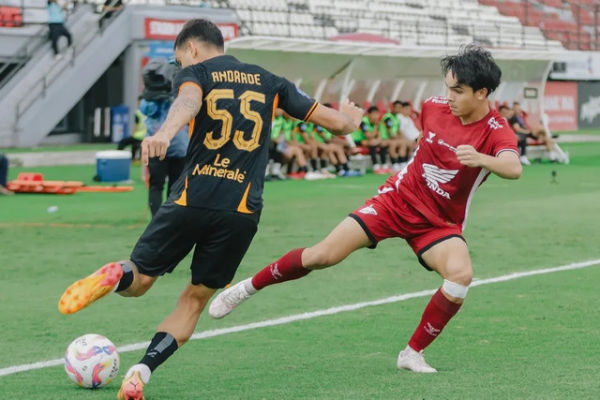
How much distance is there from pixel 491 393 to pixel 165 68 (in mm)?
7518

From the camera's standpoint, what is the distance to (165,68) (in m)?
12.1

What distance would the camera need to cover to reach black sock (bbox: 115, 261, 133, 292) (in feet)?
17.9

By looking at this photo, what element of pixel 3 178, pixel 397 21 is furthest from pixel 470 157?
pixel 397 21

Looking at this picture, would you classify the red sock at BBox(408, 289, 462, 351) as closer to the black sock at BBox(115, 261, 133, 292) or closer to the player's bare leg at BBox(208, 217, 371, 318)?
the player's bare leg at BBox(208, 217, 371, 318)

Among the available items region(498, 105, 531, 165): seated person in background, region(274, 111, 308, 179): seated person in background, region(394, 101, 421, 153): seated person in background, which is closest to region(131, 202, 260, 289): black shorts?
region(274, 111, 308, 179): seated person in background

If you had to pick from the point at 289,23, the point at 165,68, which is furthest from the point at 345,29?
the point at 165,68

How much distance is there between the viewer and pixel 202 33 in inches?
222

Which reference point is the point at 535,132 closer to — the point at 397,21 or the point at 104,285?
the point at 397,21

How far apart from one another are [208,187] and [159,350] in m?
0.84

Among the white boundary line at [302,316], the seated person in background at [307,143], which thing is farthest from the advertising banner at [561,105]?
the white boundary line at [302,316]

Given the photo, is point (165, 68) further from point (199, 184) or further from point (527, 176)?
point (527, 176)

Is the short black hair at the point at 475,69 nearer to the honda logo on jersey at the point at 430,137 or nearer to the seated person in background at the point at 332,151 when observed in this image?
the honda logo on jersey at the point at 430,137

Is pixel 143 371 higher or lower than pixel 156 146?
lower

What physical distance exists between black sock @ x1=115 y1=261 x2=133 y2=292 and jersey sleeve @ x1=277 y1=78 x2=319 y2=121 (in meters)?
1.15
